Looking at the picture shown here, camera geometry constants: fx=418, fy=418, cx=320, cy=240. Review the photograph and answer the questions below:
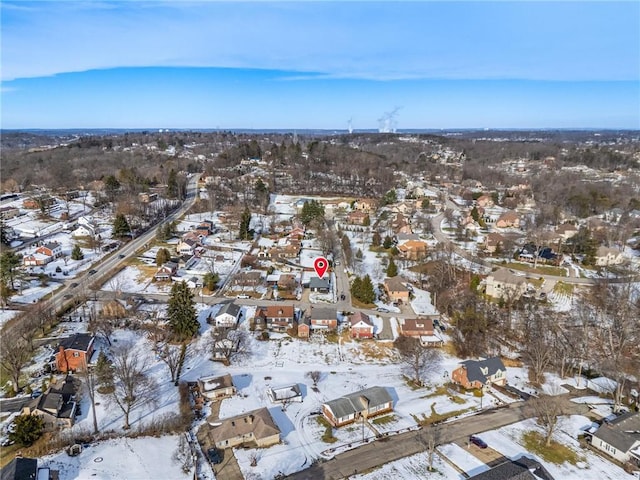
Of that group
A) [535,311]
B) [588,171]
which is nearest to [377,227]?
[535,311]

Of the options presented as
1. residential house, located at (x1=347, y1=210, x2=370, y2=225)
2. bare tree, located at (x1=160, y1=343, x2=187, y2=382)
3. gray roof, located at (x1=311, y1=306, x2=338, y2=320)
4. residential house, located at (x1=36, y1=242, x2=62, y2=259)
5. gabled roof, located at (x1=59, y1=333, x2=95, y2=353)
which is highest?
residential house, located at (x1=347, y1=210, x2=370, y2=225)

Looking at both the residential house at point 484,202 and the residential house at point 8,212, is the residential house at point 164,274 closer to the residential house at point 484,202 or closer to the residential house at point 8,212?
the residential house at point 8,212

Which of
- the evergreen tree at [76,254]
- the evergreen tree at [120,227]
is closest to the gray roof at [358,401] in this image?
the evergreen tree at [76,254]

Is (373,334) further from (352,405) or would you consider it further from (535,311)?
(535,311)

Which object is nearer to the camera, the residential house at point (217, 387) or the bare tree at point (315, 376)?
the residential house at point (217, 387)

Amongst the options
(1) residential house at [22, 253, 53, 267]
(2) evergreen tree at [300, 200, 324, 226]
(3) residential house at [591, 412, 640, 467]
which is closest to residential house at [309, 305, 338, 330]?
(3) residential house at [591, 412, 640, 467]

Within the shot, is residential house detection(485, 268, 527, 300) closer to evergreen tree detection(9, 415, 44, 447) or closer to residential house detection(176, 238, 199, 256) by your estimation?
residential house detection(176, 238, 199, 256)
